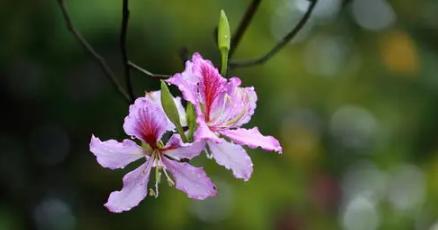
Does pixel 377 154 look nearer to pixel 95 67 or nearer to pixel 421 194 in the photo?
pixel 421 194

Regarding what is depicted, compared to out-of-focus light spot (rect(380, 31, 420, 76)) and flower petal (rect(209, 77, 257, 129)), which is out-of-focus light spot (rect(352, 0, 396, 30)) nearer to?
out-of-focus light spot (rect(380, 31, 420, 76))

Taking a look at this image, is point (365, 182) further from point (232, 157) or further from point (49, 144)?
point (232, 157)

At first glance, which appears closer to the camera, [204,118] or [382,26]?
[204,118]

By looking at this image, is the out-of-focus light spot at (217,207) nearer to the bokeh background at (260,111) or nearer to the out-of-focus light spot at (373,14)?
the bokeh background at (260,111)

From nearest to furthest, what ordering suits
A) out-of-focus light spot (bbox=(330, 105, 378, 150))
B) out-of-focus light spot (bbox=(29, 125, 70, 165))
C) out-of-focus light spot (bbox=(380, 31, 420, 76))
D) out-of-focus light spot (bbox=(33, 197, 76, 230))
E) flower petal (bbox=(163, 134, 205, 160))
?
1. flower petal (bbox=(163, 134, 205, 160))
2. out-of-focus light spot (bbox=(380, 31, 420, 76))
3. out-of-focus light spot (bbox=(33, 197, 76, 230))
4. out-of-focus light spot (bbox=(29, 125, 70, 165))
5. out-of-focus light spot (bbox=(330, 105, 378, 150))

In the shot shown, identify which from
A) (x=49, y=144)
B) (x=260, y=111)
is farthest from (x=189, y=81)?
(x=49, y=144)

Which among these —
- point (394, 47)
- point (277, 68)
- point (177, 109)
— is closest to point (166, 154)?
point (177, 109)

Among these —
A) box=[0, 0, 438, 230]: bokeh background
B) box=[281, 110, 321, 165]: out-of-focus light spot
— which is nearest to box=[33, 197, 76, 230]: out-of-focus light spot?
box=[0, 0, 438, 230]: bokeh background
